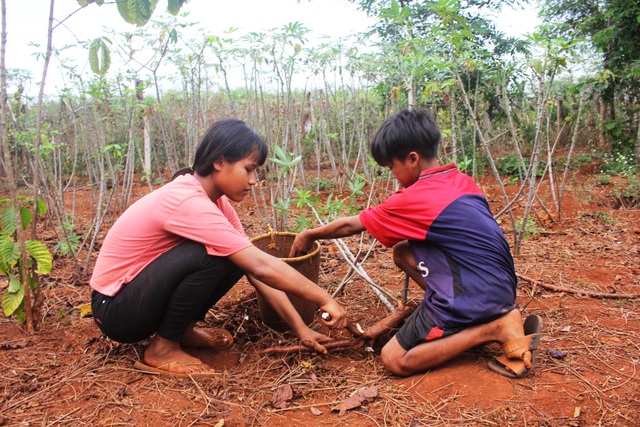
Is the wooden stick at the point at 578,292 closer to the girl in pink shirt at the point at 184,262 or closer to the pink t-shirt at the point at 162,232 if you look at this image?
the girl in pink shirt at the point at 184,262

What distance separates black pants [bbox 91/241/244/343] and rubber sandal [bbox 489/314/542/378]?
1127 millimetres

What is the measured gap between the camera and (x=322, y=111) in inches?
222

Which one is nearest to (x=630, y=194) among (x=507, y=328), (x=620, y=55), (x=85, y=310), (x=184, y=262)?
(x=620, y=55)

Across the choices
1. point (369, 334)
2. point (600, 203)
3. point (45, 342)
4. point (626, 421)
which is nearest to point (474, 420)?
point (626, 421)

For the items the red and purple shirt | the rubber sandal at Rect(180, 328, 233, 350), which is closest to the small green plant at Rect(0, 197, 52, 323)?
the rubber sandal at Rect(180, 328, 233, 350)

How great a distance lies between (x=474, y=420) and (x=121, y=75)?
398 centimetres

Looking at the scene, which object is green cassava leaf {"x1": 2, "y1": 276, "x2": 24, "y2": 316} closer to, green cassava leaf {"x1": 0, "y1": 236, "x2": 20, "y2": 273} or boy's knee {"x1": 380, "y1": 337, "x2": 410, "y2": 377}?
green cassava leaf {"x1": 0, "y1": 236, "x2": 20, "y2": 273}

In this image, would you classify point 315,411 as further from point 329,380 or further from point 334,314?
point 334,314

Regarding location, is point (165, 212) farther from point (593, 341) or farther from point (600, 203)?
point (600, 203)

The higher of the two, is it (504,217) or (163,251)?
(163,251)

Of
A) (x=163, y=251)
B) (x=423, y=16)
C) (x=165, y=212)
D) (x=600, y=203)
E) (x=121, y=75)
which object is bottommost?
(x=600, y=203)

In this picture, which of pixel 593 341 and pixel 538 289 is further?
pixel 538 289

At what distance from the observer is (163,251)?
1880 mm

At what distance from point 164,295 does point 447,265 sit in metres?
1.11
